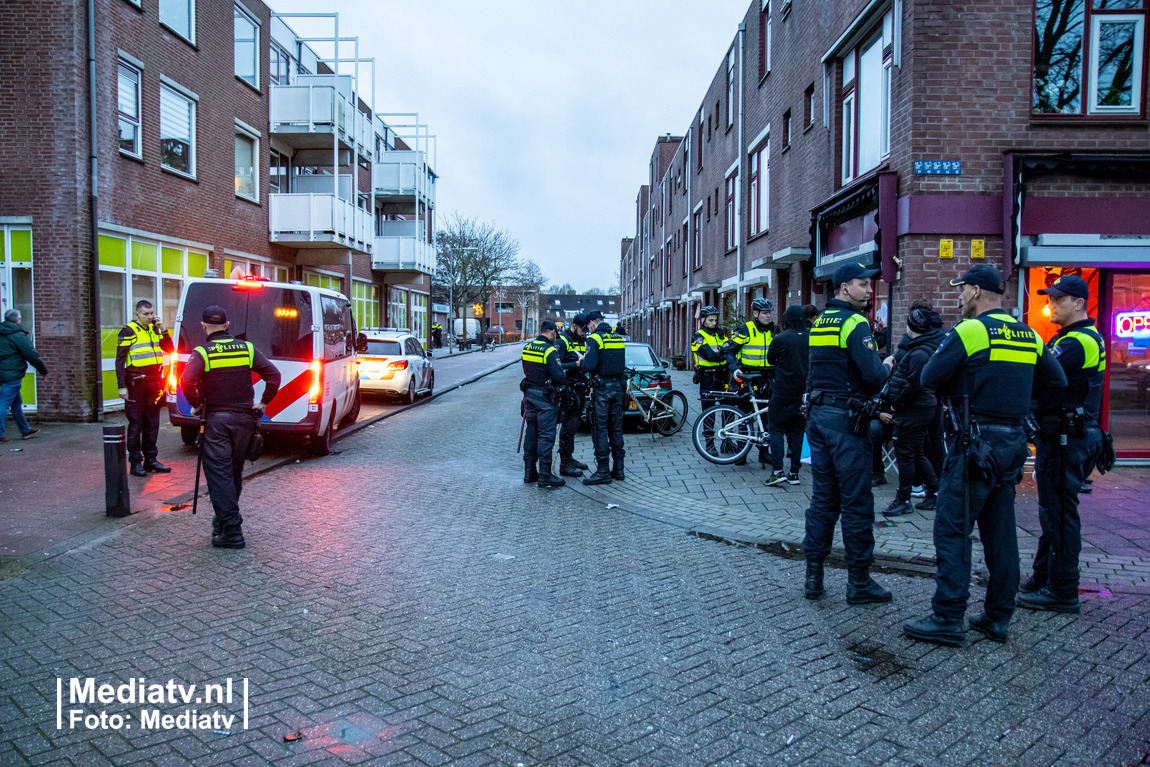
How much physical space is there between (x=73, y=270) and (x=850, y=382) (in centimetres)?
1283

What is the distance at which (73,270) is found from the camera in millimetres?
12797

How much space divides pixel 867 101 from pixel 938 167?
2.82 metres

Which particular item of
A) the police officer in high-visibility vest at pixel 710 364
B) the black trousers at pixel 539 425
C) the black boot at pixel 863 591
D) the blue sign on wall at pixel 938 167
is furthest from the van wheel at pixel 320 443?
the blue sign on wall at pixel 938 167

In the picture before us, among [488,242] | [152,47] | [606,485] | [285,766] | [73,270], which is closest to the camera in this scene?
[285,766]

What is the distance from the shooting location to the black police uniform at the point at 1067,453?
4566 millimetres

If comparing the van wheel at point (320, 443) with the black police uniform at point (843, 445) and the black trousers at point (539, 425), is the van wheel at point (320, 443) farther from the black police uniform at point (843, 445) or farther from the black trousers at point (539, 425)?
the black police uniform at point (843, 445)

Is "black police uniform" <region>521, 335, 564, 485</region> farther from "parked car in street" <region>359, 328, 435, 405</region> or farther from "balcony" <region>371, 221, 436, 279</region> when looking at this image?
"balcony" <region>371, 221, 436, 279</region>

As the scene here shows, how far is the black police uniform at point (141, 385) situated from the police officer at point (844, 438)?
24.3 ft

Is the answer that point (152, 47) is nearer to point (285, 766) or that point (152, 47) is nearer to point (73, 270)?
point (73, 270)

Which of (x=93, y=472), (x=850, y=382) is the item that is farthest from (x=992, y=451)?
(x=93, y=472)

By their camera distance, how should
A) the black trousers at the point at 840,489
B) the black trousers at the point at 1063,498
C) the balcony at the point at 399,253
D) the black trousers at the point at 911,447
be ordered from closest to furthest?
the black trousers at the point at 1063,498
the black trousers at the point at 840,489
the black trousers at the point at 911,447
the balcony at the point at 399,253

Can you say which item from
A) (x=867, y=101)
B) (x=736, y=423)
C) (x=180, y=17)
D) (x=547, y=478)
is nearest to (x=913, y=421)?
(x=736, y=423)

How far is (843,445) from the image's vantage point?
15.4ft

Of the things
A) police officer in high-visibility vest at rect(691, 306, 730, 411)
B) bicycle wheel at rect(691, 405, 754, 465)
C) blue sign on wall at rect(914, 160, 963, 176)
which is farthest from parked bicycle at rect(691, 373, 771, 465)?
blue sign on wall at rect(914, 160, 963, 176)
